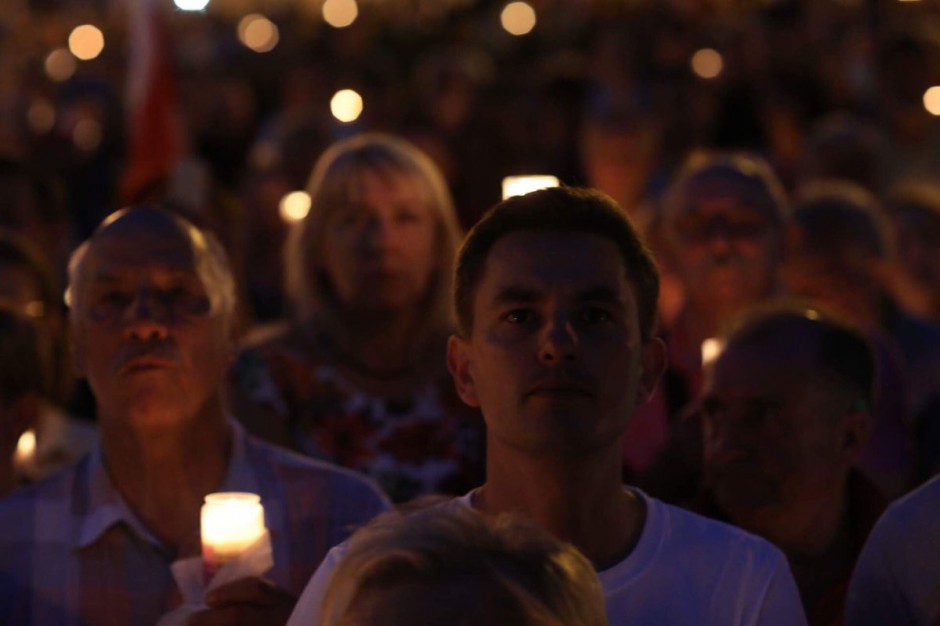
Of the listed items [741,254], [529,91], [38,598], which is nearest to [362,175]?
[741,254]

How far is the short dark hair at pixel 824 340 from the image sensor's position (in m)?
4.20

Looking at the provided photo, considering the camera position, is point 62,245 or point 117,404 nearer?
point 117,404

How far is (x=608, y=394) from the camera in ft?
10.6

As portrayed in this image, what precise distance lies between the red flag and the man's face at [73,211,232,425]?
4520mm

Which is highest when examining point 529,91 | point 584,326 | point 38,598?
point 529,91

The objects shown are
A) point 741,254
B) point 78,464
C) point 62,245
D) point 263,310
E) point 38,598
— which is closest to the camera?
point 38,598

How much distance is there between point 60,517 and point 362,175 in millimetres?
1692

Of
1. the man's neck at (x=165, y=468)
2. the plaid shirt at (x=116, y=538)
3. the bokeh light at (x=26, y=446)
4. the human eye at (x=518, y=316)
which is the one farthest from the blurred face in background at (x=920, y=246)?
the human eye at (x=518, y=316)

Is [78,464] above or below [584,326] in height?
below

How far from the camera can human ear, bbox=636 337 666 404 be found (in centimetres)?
338

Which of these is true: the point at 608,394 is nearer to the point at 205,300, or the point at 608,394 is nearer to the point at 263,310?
the point at 205,300

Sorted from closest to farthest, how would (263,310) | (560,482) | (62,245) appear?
1. (560,482)
2. (62,245)
3. (263,310)

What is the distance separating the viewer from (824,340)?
13.9 feet

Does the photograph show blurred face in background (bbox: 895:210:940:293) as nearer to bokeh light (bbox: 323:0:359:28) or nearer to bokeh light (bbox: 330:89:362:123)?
bokeh light (bbox: 330:89:362:123)
